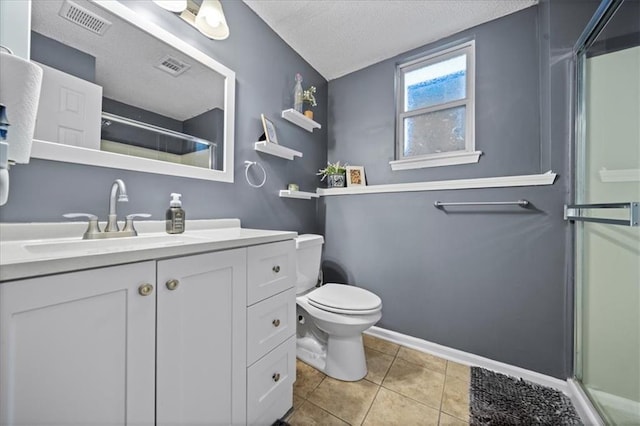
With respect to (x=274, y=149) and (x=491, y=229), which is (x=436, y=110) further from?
(x=274, y=149)

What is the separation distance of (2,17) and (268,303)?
4.35 ft

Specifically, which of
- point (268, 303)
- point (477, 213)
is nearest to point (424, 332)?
point (477, 213)

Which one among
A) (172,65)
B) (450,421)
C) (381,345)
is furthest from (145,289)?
(381,345)

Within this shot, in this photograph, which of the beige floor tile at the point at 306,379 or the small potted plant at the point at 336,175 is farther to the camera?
the small potted plant at the point at 336,175

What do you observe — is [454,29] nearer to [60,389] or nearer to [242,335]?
[242,335]

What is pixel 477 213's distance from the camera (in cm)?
157

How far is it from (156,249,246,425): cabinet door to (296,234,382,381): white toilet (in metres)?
0.58

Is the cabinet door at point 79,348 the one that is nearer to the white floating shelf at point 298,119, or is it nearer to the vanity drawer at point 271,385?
the vanity drawer at point 271,385

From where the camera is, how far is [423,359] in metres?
1.64

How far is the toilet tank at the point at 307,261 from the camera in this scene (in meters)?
1.58

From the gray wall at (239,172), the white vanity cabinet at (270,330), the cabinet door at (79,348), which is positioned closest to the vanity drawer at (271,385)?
the white vanity cabinet at (270,330)

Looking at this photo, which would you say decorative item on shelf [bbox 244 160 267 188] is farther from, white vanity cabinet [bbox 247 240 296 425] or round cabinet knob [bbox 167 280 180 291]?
round cabinet knob [bbox 167 280 180 291]

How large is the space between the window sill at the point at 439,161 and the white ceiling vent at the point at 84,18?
5.99ft

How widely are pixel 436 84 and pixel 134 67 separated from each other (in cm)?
202
